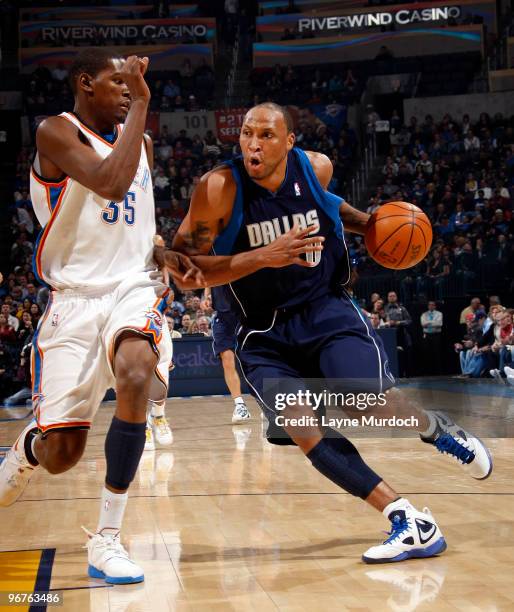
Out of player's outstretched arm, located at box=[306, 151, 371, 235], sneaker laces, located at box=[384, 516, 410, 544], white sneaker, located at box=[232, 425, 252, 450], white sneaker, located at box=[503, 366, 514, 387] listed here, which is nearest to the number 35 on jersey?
player's outstretched arm, located at box=[306, 151, 371, 235]

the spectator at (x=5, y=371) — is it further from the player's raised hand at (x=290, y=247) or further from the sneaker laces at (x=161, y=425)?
the player's raised hand at (x=290, y=247)

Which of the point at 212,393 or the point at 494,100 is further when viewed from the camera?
the point at 494,100

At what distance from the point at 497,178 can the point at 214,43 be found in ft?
33.9

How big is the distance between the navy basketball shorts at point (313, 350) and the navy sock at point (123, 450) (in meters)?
0.65

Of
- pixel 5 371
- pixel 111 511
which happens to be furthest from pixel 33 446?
pixel 5 371

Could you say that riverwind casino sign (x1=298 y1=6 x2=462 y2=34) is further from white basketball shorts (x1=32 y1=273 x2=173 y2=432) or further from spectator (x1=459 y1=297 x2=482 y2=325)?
white basketball shorts (x1=32 y1=273 x2=173 y2=432)

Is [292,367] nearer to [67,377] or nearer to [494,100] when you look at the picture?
[67,377]

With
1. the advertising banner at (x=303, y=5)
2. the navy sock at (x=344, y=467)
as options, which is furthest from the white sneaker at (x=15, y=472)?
the advertising banner at (x=303, y=5)

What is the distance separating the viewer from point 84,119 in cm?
383

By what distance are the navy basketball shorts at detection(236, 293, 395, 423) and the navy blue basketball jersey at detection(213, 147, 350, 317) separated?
74 millimetres

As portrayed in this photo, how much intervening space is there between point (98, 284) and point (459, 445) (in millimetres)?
1793

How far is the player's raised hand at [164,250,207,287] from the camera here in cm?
366

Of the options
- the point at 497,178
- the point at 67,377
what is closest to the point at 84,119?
the point at 67,377

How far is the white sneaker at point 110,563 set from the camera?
337 cm
